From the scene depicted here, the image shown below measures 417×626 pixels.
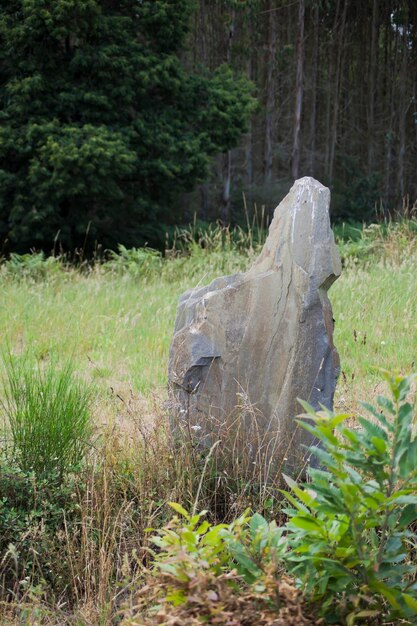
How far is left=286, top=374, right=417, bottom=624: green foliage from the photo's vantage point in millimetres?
1757

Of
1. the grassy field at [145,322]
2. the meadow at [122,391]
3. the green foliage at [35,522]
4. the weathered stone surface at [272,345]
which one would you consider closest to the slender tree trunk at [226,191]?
the meadow at [122,391]

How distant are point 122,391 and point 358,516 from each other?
9.19 ft

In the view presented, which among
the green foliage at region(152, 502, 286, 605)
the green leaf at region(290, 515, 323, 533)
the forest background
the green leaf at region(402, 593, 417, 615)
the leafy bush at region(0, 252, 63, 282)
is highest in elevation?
the forest background

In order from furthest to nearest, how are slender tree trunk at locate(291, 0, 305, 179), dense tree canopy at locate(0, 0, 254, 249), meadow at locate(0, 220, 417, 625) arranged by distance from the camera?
slender tree trunk at locate(291, 0, 305, 179) → dense tree canopy at locate(0, 0, 254, 249) → meadow at locate(0, 220, 417, 625)

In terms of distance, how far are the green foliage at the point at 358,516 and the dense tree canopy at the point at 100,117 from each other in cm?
976

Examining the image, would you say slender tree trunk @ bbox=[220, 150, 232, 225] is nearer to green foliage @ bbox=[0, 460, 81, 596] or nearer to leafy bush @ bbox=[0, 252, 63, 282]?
leafy bush @ bbox=[0, 252, 63, 282]

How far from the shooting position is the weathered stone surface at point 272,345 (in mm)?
3074

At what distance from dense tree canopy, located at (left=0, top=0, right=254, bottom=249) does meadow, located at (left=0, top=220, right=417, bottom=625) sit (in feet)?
8.80

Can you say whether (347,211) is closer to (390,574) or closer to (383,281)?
(383,281)

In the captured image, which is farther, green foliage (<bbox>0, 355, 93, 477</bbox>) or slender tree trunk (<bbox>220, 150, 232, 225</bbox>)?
slender tree trunk (<bbox>220, 150, 232, 225</bbox>)

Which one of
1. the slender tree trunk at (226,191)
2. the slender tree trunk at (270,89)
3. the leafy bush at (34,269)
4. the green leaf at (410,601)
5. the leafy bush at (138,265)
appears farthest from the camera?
the slender tree trunk at (270,89)

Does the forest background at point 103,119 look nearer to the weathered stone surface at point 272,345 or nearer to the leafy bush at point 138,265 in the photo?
the leafy bush at point 138,265

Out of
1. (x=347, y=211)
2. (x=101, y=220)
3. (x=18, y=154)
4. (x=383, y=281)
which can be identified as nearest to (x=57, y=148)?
(x=18, y=154)

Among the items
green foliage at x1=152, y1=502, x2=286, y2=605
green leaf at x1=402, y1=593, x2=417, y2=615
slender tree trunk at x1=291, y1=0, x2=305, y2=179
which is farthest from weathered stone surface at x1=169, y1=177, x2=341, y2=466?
slender tree trunk at x1=291, y1=0, x2=305, y2=179
